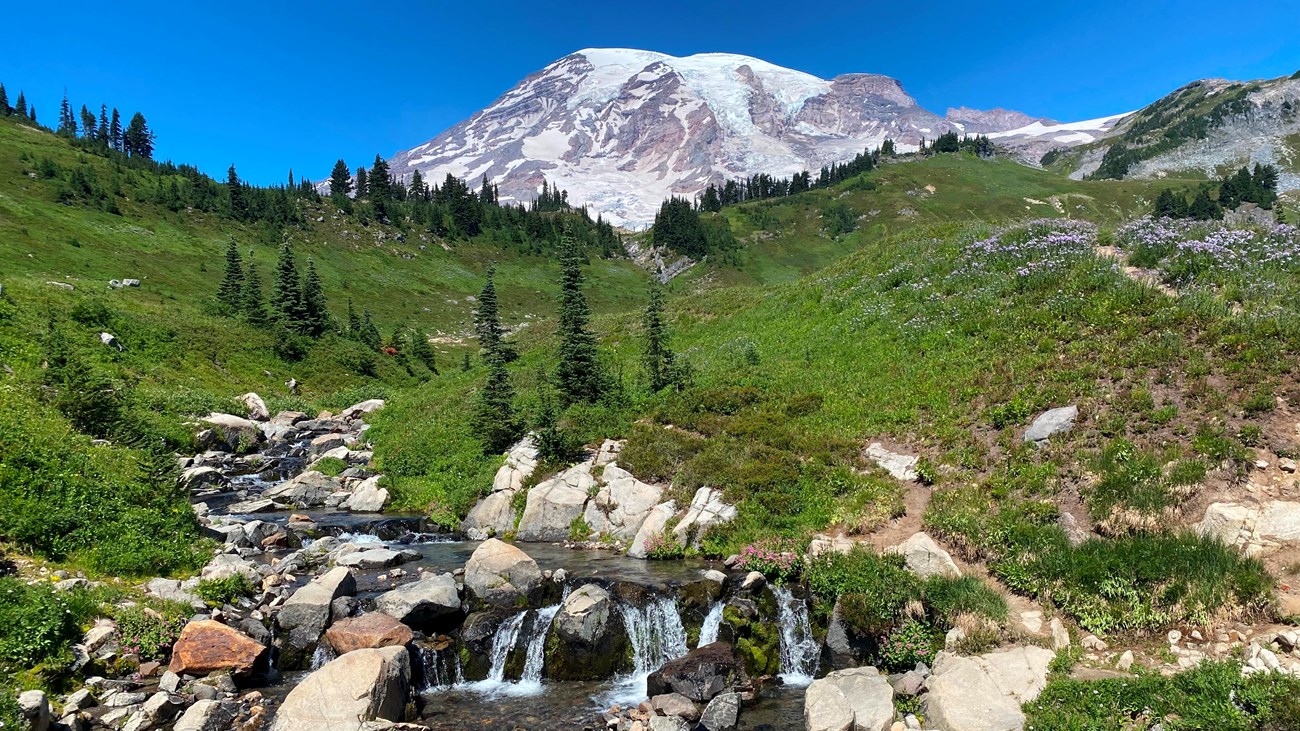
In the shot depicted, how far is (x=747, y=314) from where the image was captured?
40344mm

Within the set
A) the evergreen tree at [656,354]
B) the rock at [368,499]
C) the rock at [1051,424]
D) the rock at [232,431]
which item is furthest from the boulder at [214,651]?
the rock at [232,431]

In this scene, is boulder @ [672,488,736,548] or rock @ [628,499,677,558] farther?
rock @ [628,499,677,558]

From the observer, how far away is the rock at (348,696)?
399 inches

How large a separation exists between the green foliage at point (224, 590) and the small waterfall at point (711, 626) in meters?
11.2

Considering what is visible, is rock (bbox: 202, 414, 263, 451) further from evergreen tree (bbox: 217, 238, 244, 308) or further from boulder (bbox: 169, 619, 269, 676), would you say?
evergreen tree (bbox: 217, 238, 244, 308)

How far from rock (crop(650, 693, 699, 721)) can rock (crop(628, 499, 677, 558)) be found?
6970mm

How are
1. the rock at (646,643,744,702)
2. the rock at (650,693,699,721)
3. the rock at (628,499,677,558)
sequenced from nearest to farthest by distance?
1. the rock at (650,693,699,721)
2. the rock at (646,643,744,702)
3. the rock at (628,499,677,558)

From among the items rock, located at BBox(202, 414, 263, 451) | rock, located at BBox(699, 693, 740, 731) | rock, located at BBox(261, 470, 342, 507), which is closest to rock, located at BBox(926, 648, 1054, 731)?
rock, located at BBox(699, 693, 740, 731)

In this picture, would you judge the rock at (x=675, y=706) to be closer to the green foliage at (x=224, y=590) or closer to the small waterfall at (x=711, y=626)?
the small waterfall at (x=711, y=626)

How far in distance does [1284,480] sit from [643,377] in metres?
23.1

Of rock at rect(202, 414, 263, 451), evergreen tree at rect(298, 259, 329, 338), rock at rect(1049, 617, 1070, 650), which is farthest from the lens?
evergreen tree at rect(298, 259, 329, 338)

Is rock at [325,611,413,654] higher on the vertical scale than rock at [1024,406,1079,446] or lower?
lower

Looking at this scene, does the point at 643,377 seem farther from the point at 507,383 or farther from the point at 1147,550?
the point at 1147,550

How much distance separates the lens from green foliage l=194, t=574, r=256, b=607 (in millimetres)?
14086
